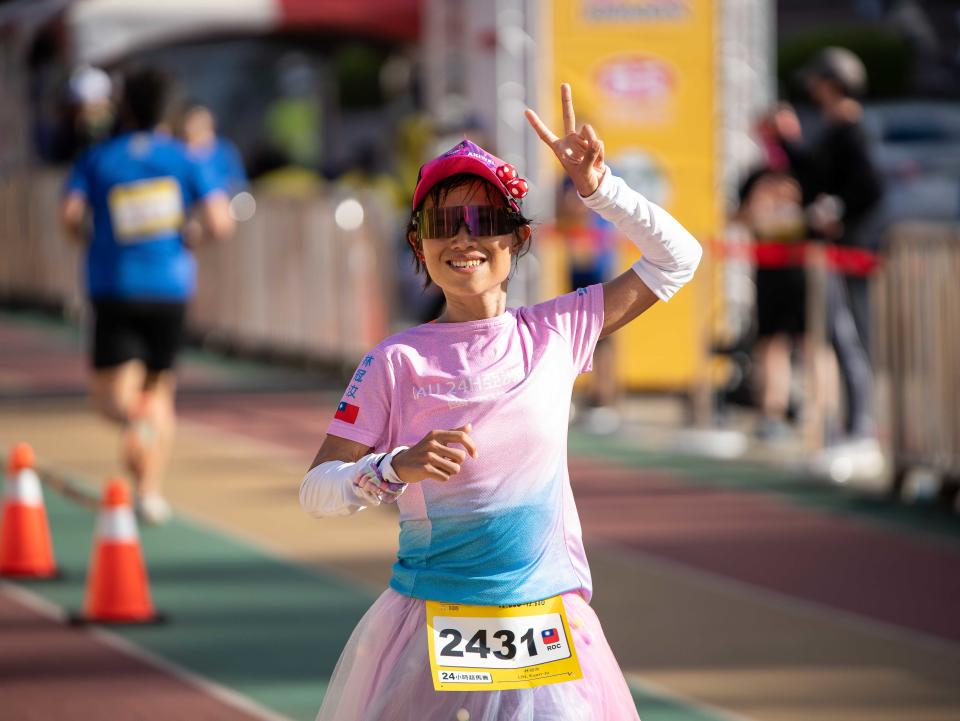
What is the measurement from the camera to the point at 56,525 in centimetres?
1028

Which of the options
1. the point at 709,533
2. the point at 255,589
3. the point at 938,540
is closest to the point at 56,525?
the point at 255,589

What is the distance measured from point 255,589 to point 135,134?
2.92m

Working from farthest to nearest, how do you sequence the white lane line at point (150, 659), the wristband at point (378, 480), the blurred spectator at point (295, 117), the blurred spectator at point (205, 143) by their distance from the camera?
the blurred spectator at point (295, 117), the blurred spectator at point (205, 143), the white lane line at point (150, 659), the wristband at point (378, 480)

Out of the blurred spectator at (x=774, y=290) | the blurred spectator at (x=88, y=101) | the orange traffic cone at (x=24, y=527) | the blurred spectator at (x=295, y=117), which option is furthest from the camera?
the blurred spectator at (x=295, y=117)

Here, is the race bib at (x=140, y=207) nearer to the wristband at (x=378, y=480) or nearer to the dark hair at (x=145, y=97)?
the dark hair at (x=145, y=97)

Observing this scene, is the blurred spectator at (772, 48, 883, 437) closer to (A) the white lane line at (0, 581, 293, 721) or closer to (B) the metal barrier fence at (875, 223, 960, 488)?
(B) the metal barrier fence at (875, 223, 960, 488)

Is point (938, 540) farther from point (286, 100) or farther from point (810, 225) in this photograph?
point (286, 100)

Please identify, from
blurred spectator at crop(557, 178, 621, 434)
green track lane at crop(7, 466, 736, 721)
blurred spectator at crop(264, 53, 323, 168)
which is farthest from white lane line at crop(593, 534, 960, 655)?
blurred spectator at crop(264, 53, 323, 168)

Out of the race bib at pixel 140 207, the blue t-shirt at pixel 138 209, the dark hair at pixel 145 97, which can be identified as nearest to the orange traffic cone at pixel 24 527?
the blue t-shirt at pixel 138 209

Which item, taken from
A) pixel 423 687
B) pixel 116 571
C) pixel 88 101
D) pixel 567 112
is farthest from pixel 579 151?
pixel 88 101

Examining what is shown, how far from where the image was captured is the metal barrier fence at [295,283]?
1652cm

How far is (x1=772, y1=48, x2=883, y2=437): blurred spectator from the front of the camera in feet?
39.2

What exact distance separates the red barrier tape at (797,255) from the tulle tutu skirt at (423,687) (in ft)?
25.6

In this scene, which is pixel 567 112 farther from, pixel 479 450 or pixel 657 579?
pixel 657 579
